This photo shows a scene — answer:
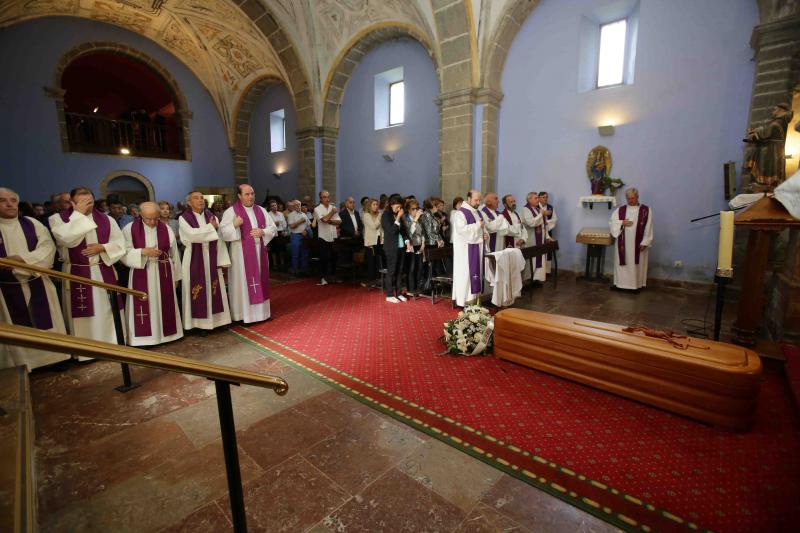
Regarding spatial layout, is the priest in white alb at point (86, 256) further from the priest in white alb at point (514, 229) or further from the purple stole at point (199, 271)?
the priest in white alb at point (514, 229)

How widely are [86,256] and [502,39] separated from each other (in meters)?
8.23

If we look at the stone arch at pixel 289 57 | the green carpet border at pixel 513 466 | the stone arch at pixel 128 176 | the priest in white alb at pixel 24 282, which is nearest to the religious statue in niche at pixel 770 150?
the green carpet border at pixel 513 466

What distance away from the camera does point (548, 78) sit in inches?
318

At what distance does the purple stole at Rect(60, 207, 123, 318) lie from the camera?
13.1ft

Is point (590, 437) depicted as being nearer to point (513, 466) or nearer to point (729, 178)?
point (513, 466)

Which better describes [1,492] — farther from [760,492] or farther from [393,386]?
[760,492]

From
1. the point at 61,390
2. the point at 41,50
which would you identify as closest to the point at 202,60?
the point at 41,50

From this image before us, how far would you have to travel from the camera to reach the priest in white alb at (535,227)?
7319 millimetres

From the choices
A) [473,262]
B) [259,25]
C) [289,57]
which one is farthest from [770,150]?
[259,25]

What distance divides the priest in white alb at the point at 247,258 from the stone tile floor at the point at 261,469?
1.72 meters

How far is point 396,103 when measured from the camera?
1113cm

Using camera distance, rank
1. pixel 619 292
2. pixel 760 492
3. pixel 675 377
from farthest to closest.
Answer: pixel 619 292, pixel 675 377, pixel 760 492

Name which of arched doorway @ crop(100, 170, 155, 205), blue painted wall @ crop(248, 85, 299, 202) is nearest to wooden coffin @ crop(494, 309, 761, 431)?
blue painted wall @ crop(248, 85, 299, 202)

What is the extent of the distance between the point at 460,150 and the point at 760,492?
756cm
